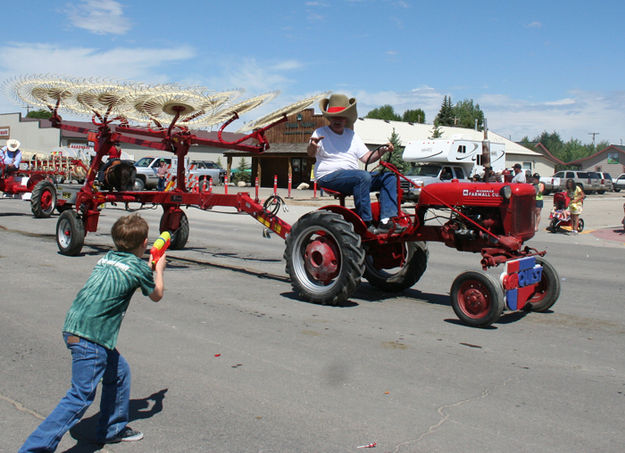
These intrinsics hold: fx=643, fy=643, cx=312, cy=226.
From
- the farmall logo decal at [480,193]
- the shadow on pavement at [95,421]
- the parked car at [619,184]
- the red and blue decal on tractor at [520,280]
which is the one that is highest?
the parked car at [619,184]

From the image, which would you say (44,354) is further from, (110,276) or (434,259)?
(434,259)

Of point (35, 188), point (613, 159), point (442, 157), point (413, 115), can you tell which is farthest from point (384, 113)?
point (35, 188)

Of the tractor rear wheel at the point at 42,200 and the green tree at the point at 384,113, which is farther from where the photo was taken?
the green tree at the point at 384,113

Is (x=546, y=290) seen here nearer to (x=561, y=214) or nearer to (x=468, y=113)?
(x=561, y=214)

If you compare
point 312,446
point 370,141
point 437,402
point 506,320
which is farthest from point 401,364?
point 370,141

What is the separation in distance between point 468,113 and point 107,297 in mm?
121069

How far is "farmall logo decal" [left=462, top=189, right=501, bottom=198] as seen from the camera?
6.98 meters

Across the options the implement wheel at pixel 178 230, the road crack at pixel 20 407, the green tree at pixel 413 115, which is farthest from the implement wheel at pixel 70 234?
the green tree at pixel 413 115

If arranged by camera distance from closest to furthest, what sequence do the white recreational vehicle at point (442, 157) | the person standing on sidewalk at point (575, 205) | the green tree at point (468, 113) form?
the person standing on sidewalk at point (575, 205), the white recreational vehicle at point (442, 157), the green tree at point (468, 113)

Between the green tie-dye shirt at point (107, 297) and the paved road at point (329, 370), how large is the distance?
2.47ft

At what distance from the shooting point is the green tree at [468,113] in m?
109

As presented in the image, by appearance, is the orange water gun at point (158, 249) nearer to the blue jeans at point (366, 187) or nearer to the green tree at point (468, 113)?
the blue jeans at point (366, 187)

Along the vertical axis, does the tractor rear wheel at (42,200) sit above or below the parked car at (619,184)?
below

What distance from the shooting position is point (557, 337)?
6.40 meters
